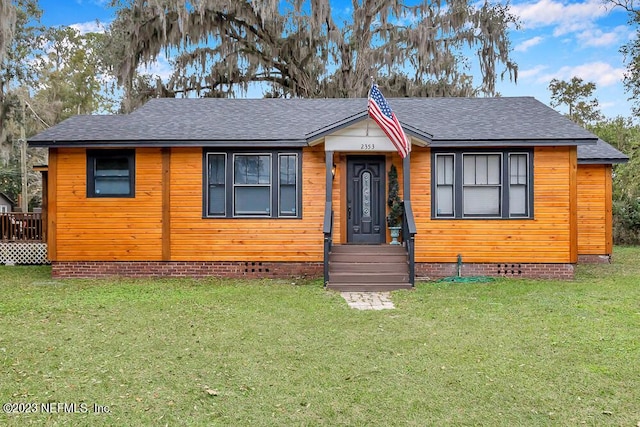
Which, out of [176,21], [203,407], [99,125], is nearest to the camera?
[203,407]

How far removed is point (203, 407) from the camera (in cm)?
347

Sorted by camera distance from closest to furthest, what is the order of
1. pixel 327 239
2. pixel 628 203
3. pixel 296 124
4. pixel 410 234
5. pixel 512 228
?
pixel 410 234 → pixel 327 239 → pixel 512 228 → pixel 296 124 → pixel 628 203

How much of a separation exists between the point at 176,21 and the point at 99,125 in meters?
8.14

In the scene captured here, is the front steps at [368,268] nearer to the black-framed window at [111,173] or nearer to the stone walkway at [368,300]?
the stone walkway at [368,300]

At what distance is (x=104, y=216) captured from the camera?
1002cm

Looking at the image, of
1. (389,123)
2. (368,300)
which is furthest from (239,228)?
(389,123)

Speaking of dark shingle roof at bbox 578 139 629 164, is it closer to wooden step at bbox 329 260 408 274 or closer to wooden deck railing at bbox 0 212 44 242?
wooden step at bbox 329 260 408 274

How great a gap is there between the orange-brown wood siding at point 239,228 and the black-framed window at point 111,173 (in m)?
0.98

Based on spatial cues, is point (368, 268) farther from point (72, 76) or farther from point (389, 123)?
point (72, 76)

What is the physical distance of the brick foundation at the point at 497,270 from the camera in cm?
974

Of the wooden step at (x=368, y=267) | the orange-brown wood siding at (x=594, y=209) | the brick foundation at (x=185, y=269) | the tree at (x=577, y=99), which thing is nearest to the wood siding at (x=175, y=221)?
the brick foundation at (x=185, y=269)

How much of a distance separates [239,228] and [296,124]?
2825 millimetres

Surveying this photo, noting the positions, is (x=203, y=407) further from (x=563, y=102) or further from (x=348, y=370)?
(x=563, y=102)

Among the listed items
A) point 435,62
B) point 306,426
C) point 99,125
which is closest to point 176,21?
point 99,125
